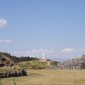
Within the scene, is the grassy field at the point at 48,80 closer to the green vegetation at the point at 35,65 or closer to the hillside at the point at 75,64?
the green vegetation at the point at 35,65

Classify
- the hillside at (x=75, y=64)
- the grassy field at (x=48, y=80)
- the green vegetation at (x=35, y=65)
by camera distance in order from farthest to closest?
the hillside at (x=75, y=64) → the green vegetation at (x=35, y=65) → the grassy field at (x=48, y=80)

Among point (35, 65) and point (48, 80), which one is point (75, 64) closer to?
point (35, 65)

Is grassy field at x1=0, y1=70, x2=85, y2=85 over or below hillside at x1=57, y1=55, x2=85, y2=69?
below

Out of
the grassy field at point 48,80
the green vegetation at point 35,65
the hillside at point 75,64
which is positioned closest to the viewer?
the grassy field at point 48,80

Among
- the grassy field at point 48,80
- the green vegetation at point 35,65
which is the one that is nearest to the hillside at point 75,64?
the green vegetation at point 35,65

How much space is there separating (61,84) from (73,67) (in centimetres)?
3799

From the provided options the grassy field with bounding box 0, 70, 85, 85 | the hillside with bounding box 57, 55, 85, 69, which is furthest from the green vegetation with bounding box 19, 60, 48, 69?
the grassy field with bounding box 0, 70, 85, 85

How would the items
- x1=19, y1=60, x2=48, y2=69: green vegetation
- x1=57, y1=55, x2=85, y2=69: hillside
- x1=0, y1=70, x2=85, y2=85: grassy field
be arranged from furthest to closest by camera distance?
x1=57, y1=55, x2=85, y2=69: hillside
x1=19, y1=60, x2=48, y2=69: green vegetation
x1=0, y1=70, x2=85, y2=85: grassy field

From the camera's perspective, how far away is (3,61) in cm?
4384

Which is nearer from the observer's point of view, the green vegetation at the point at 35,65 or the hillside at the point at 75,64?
the green vegetation at the point at 35,65

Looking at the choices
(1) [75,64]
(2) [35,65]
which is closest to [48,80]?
(2) [35,65]

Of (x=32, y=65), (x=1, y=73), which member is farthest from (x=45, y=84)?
(x=32, y=65)

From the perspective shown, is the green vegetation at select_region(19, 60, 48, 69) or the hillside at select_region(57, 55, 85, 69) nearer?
the green vegetation at select_region(19, 60, 48, 69)

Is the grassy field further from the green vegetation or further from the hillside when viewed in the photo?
the hillside
